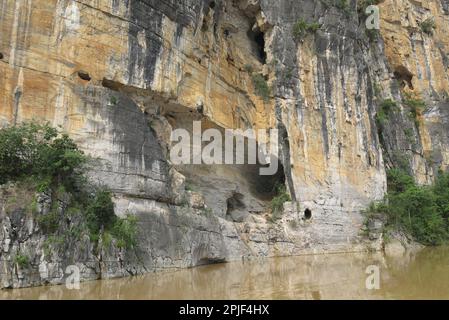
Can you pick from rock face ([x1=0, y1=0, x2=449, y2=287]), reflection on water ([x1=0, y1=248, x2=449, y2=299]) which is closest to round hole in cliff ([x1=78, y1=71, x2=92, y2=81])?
rock face ([x1=0, y1=0, x2=449, y2=287])

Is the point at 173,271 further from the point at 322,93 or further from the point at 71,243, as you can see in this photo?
the point at 322,93

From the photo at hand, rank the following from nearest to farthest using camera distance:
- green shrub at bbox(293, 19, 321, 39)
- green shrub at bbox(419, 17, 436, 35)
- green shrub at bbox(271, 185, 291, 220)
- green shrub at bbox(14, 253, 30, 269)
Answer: green shrub at bbox(14, 253, 30, 269) → green shrub at bbox(271, 185, 291, 220) → green shrub at bbox(293, 19, 321, 39) → green shrub at bbox(419, 17, 436, 35)

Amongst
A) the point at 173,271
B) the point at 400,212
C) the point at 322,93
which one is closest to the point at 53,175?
the point at 173,271

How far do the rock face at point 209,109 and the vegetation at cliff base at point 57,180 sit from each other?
48cm

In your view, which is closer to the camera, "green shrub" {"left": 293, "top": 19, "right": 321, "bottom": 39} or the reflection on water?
the reflection on water

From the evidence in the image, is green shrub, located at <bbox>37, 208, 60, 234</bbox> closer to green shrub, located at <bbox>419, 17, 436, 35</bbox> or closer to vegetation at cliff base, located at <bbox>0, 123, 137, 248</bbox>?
vegetation at cliff base, located at <bbox>0, 123, 137, 248</bbox>

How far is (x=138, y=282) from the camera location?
9.16 meters

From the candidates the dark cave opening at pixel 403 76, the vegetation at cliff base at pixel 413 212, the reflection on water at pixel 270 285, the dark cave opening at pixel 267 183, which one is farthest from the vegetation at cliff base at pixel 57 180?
the dark cave opening at pixel 403 76

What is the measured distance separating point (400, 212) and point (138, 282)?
43.1 feet

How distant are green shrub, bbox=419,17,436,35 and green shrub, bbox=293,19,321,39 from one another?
41.4ft

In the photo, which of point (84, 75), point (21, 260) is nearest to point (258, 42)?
point (84, 75)

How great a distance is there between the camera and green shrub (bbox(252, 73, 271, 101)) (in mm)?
17719

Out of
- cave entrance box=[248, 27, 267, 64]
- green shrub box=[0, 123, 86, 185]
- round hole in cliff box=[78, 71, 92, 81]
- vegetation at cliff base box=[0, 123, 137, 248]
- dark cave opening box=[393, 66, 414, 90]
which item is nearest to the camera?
vegetation at cliff base box=[0, 123, 137, 248]

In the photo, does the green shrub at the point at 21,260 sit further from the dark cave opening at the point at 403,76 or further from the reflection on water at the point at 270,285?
the dark cave opening at the point at 403,76
